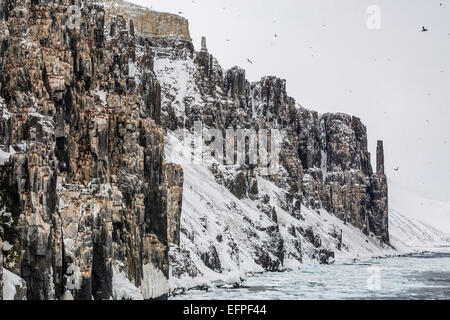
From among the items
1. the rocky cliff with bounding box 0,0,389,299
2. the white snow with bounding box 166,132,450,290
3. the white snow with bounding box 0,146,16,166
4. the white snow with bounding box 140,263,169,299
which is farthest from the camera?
the white snow with bounding box 166,132,450,290

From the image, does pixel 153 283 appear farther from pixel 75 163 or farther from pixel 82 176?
pixel 75 163

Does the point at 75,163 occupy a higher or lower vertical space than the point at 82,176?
higher

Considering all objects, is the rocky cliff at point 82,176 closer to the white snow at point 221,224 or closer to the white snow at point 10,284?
the white snow at point 221,224

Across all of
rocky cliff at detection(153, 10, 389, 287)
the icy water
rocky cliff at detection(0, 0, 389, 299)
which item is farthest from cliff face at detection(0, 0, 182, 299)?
rocky cliff at detection(153, 10, 389, 287)

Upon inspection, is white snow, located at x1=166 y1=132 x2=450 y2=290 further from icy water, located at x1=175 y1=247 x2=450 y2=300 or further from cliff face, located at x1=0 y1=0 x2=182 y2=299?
cliff face, located at x1=0 y1=0 x2=182 y2=299

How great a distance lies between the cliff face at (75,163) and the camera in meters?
44.1

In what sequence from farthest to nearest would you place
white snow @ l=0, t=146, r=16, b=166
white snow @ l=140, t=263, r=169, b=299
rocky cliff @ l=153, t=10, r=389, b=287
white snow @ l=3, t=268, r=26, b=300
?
rocky cliff @ l=153, t=10, r=389, b=287
white snow @ l=140, t=263, r=169, b=299
white snow @ l=0, t=146, r=16, b=166
white snow @ l=3, t=268, r=26, b=300

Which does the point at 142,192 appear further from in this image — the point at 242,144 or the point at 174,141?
the point at 242,144

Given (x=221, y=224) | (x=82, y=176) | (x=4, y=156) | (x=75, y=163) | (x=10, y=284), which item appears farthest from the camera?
(x=221, y=224)

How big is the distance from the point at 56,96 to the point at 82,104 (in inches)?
284

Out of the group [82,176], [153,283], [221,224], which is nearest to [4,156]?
[82,176]

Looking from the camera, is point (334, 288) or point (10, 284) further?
point (334, 288)

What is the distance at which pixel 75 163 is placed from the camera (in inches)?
2296

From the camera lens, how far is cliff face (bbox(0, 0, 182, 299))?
44.1 metres
